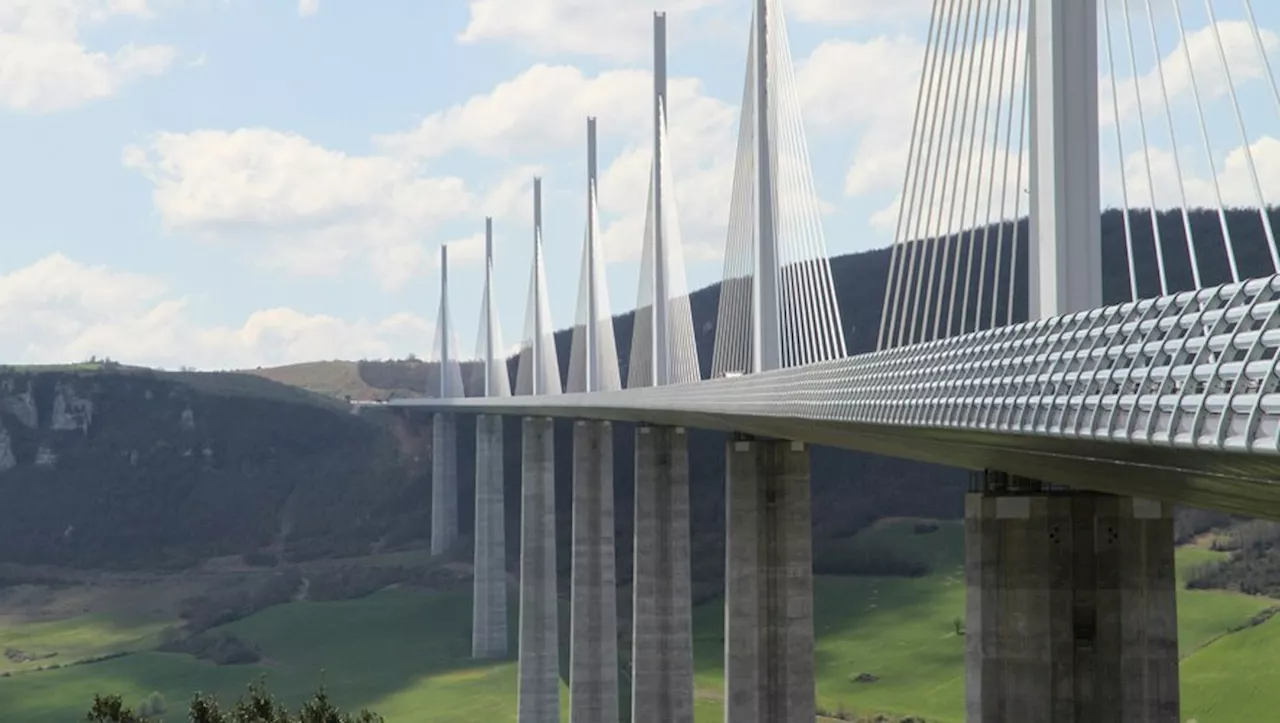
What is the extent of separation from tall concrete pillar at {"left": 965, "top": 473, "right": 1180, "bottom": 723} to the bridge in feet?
0.09

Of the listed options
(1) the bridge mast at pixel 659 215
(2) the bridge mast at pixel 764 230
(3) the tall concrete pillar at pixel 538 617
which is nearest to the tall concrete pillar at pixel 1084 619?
(2) the bridge mast at pixel 764 230

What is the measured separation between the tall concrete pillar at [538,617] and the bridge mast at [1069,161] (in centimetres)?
5226

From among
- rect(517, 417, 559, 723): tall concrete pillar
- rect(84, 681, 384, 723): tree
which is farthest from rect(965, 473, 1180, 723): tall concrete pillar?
rect(517, 417, 559, 723): tall concrete pillar

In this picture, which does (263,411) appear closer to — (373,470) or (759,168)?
(373,470)

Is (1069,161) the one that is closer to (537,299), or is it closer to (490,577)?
(537,299)

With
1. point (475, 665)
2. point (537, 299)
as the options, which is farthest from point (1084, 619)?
point (475, 665)

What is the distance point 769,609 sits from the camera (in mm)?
38500

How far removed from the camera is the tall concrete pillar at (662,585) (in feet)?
161

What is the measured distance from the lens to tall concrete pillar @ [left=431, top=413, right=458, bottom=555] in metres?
120

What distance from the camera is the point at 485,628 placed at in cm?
9044

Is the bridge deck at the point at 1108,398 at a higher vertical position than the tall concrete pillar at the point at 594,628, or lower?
higher

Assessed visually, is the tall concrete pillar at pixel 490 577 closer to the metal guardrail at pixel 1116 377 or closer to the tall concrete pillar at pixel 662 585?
the tall concrete pillar at pixel 662 585

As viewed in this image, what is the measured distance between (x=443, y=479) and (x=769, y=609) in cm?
8331

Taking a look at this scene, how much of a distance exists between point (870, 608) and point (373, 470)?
5747 cm
